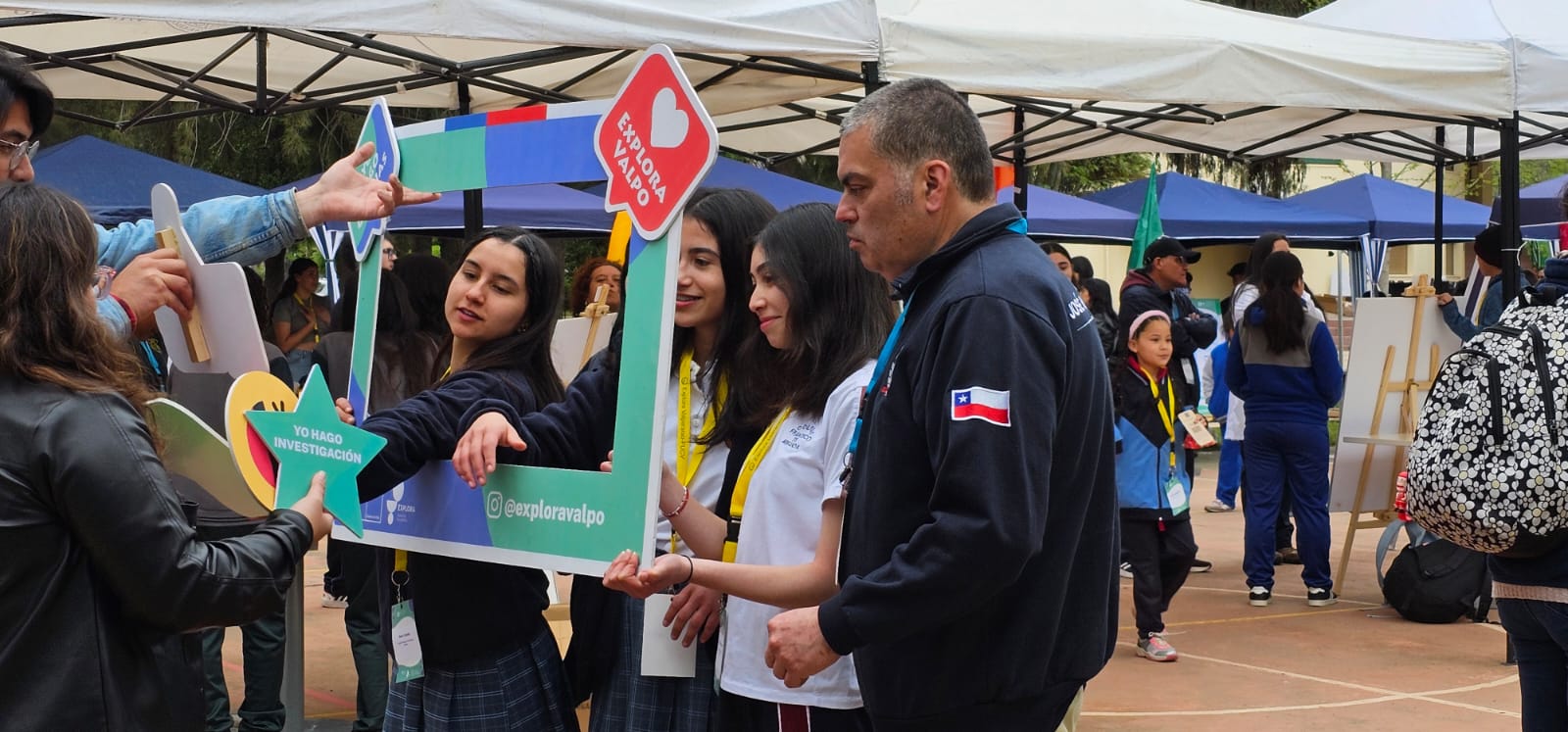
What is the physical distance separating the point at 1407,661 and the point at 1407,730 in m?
1.30

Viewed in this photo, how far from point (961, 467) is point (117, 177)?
→ 9929 mm

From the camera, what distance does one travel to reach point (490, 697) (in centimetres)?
295

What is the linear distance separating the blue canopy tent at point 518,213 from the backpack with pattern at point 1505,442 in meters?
7.42

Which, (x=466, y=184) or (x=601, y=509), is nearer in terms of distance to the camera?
(x=601, y=509)

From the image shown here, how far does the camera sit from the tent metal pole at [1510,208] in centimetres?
702

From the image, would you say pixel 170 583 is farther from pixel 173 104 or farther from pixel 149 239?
pixel 173 104

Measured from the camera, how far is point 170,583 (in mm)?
2141

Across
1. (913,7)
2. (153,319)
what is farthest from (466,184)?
(913,7)

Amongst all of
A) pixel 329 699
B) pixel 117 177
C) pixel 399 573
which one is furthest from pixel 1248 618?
pixel 117 177

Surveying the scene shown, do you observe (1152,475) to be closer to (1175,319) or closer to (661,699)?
(1175,319)

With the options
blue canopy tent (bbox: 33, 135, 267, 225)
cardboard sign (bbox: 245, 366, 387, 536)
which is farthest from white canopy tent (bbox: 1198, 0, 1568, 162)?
blue canopy tent (bbox: 33, 135, 267, 225)

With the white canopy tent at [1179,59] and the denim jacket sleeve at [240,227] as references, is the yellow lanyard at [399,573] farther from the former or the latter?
the white canopy tent at [1179,59]

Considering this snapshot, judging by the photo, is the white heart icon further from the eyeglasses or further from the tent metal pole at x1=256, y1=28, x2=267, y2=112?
the tent metal pole at x1=256, y1=28, x2=267, y2=112

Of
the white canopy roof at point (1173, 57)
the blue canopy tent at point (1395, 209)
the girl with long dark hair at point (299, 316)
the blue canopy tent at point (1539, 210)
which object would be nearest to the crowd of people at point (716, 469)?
the white canopy roof at point (1173, 57)
